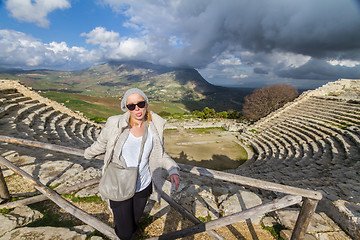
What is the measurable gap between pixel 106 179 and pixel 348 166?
10.4 meters

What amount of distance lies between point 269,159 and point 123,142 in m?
11.7

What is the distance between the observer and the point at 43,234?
209cm

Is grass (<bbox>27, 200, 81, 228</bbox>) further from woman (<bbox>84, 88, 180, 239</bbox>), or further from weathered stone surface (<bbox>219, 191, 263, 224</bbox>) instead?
weathered stone surface (<bbox>219, 191, 263, 224</bbox>)

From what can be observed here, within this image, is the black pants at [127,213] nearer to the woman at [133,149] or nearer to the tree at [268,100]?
the woman at [133,149]

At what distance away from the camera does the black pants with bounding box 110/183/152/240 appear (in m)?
1.91

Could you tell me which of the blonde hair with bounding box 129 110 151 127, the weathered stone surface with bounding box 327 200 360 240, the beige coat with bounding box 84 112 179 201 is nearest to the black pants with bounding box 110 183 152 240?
the beige coat with bounding box 84 112 179 201

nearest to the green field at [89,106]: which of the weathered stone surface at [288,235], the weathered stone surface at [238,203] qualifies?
the weathered stone surface at [238,203]

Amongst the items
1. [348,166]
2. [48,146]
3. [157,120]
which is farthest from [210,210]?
[348,166]

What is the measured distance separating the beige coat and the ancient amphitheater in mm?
1289

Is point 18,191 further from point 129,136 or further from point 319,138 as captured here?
point 319,138

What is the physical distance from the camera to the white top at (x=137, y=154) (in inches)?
76.9

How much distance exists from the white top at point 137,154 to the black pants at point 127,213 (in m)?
0.15

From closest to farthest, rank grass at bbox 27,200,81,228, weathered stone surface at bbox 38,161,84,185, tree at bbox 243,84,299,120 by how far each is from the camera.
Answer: grass at bbox 27,200,81,228, weathered stone surface at bbox 38,161,84,185, tree at bbox 243,84,299,120

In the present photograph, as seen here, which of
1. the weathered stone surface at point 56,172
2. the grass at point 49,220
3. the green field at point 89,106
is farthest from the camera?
the green field at point 89,106
